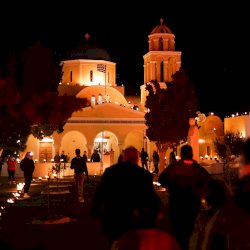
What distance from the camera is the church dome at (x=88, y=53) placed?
189 feet

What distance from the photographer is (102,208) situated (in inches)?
263

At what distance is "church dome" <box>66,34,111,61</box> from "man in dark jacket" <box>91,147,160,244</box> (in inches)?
2012

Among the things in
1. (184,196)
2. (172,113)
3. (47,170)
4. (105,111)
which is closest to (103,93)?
(105,111)

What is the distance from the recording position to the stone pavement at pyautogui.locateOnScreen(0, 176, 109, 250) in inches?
398

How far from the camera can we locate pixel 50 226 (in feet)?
41.1

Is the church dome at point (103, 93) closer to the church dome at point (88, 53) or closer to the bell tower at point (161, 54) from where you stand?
the bell tower at point (161, 54)

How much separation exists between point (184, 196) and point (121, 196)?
2.24m

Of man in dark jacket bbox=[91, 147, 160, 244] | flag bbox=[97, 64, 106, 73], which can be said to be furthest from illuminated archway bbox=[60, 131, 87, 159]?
man in dark jacket bbox=[91, 147, 160, 244]

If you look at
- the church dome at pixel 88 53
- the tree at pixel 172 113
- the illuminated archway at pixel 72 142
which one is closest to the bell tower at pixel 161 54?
the church dome at pixel 88 53

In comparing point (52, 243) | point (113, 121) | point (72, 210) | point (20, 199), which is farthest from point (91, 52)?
point (52, 243)

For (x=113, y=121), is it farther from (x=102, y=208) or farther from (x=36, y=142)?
(x=102, y=208)

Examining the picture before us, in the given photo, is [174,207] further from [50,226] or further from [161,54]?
[161,54]

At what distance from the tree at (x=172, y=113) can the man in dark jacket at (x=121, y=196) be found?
24.8m

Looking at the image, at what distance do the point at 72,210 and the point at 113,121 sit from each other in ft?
112
